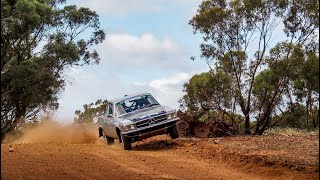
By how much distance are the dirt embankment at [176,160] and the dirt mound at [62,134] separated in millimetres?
4126

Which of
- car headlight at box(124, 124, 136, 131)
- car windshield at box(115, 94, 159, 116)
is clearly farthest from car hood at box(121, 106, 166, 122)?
car windshield at box(115, 94, 159, 116)

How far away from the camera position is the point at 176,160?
14.5 m

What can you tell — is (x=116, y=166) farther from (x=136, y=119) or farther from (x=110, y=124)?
(x=110, y=124)

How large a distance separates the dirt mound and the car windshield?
464cm

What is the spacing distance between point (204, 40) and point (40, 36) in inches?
318

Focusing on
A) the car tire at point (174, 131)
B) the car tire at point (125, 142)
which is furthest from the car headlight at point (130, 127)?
the car tire at point (174, 131)

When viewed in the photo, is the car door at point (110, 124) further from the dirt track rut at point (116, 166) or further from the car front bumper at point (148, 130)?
the dirt track rut at point (116, 166)

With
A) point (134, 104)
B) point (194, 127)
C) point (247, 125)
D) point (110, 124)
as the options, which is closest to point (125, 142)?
point (110, 124)

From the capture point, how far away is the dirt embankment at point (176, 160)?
11773mm

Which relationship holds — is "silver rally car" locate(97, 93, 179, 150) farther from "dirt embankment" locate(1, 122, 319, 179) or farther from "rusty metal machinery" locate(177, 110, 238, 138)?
"rusty metal machinery" locate(177, 110, 238, 138)

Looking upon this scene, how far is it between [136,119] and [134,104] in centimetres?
151

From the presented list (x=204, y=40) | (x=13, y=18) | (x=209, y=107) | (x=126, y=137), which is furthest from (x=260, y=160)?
(x=204, y=40)

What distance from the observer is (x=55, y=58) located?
20.5 m

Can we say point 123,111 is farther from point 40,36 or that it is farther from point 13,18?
point 40,36
